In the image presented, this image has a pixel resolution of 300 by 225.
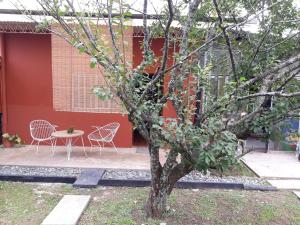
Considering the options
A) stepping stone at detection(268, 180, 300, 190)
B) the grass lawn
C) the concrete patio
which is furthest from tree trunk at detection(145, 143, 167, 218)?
stepping stone at detection(268, 180, 300, 190)

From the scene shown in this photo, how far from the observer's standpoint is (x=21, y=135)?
848 centimetres

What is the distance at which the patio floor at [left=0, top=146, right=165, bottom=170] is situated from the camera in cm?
662

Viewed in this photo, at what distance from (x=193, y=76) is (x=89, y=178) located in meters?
2.97

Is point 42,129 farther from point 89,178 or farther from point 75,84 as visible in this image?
point 89,178

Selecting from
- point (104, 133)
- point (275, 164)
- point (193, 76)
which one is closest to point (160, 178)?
point (193, 76)

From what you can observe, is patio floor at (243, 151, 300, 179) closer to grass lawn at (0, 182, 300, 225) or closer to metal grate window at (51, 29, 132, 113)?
grass lawn at (0, 182, 300, 225)

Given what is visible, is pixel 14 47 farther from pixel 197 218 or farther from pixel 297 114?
pixel 297 114

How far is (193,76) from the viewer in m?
3.79

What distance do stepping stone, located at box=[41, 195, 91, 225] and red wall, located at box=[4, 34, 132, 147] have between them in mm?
3765

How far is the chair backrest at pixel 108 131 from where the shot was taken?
24.9 ft

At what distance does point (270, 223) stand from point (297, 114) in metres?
1.77

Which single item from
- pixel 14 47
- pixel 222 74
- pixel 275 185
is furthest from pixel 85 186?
pixel 14 47

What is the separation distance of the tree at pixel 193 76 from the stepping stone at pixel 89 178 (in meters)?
1.53

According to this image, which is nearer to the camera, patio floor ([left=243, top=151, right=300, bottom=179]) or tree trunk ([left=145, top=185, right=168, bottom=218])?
tree trunk ([left=145, top=185, right=168, bottom=218])
